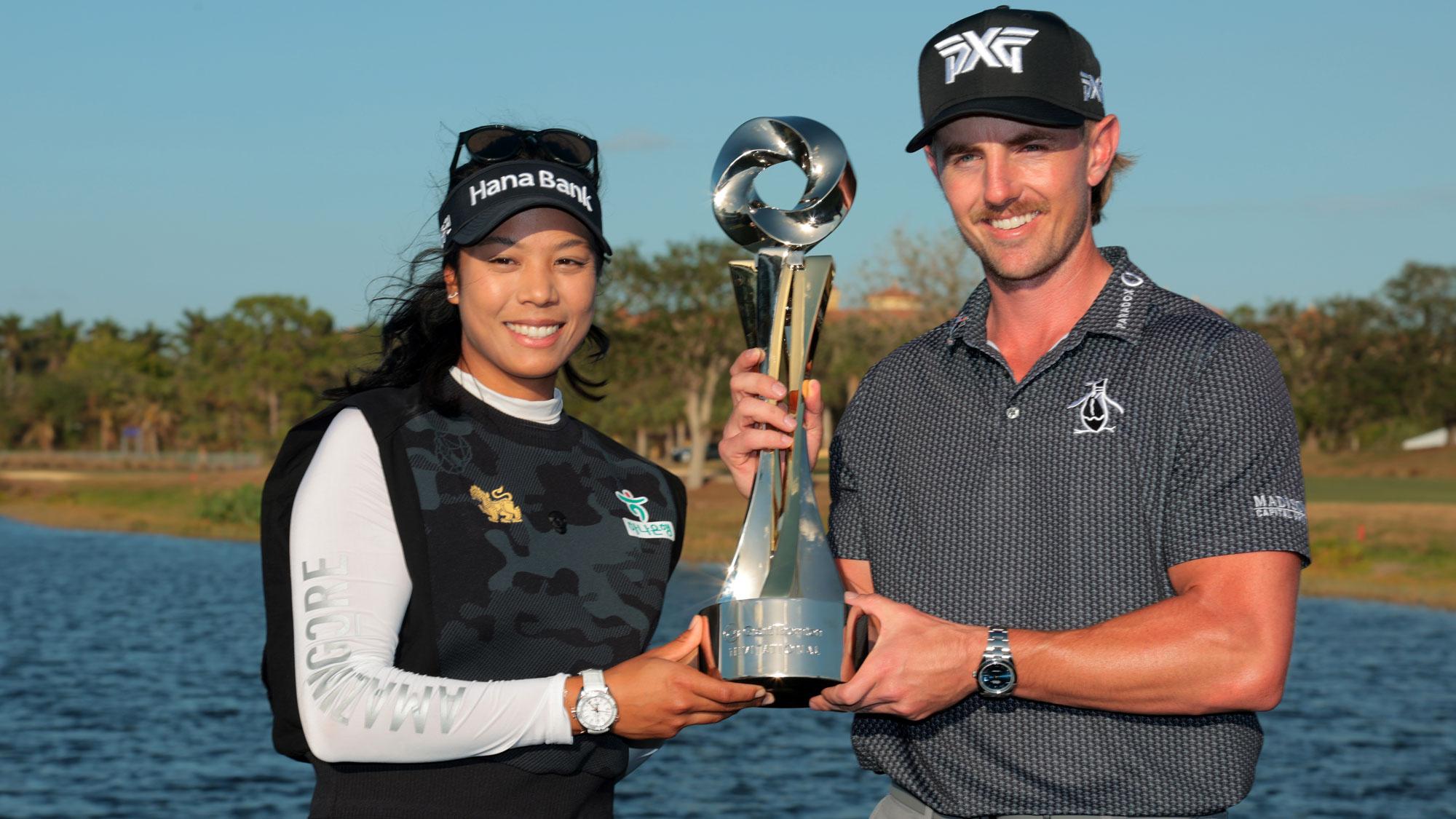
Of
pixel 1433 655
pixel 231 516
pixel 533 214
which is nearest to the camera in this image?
pixel 533 214

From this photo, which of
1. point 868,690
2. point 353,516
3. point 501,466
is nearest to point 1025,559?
point 868,690

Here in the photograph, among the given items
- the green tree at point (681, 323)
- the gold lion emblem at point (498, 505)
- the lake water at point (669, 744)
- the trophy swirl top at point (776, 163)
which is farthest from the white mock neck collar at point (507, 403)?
the green tree at point (681, 323)

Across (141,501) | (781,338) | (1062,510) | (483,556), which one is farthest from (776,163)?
(141,501)

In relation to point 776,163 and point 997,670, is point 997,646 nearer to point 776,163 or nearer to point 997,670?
point 997,670

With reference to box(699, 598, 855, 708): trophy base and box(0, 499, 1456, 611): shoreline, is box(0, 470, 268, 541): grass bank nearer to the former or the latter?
box(0, 499, 1456, 611): shoreline

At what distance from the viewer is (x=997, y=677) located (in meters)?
2.73

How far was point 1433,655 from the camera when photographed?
25625mm

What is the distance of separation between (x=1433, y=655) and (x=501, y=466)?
2669 cm

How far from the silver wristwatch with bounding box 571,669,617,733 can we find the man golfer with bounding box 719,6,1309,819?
432mm

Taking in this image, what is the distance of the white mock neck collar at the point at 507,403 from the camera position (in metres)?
3.28

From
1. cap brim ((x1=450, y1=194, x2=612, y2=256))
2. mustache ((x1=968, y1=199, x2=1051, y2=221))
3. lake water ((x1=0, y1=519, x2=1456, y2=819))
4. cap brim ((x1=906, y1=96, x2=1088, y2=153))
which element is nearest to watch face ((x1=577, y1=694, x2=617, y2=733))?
cap brim ((x1=450, y1=194, x2=612, y2=256))

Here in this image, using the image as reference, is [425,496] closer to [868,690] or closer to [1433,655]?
[868,690]

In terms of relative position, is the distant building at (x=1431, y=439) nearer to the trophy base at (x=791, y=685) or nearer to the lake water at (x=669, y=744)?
the lake water at (x=669, y=744)

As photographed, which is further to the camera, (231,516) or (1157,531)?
(231,516)
